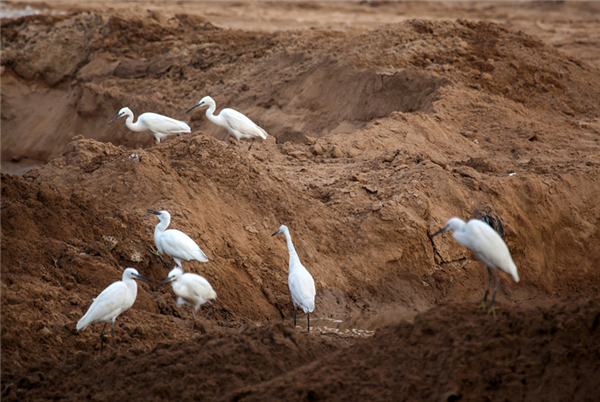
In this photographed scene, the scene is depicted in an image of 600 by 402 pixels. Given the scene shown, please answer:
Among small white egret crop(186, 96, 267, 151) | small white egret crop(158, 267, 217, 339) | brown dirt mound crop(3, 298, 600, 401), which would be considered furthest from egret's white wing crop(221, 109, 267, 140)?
brown dirt mound crop(3, 298, 600, 401)

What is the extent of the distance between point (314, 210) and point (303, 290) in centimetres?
252

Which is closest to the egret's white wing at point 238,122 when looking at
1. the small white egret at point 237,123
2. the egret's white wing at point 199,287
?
the small white egret at point 237,123

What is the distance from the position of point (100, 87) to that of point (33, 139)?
2.84 m

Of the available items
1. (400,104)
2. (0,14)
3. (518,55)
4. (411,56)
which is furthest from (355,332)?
(0,14)

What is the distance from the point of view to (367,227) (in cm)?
948

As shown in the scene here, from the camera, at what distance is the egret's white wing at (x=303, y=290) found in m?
7.45

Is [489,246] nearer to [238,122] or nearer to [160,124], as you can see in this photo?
[238,122]

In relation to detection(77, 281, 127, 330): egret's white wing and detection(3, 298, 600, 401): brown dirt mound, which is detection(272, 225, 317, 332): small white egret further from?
detection(77, 281, 127, 330): egret's white wing

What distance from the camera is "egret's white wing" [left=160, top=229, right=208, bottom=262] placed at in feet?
24.5

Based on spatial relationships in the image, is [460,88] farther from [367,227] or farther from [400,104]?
[367,227]

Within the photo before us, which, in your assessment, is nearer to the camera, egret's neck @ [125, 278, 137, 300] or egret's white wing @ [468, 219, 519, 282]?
egret's white wing @ [468, 219, 519, 282]

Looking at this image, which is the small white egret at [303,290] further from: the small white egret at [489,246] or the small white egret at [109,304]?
the small white egret at [489,246]

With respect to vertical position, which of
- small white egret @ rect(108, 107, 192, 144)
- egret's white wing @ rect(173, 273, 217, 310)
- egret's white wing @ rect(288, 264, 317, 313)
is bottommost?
egret's white wing @ rect(288, 264, 317, 313)

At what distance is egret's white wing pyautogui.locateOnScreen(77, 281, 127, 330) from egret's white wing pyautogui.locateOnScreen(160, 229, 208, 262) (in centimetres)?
144
